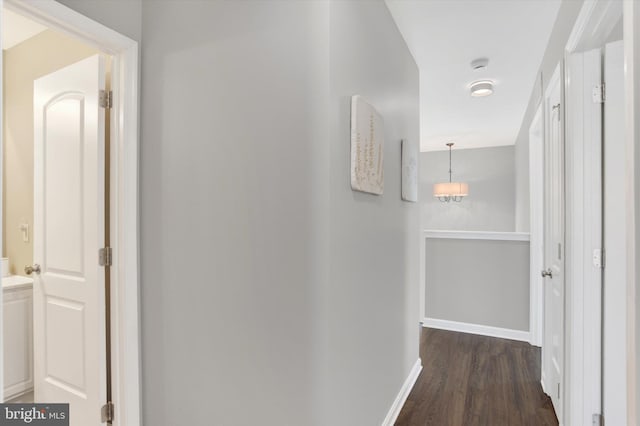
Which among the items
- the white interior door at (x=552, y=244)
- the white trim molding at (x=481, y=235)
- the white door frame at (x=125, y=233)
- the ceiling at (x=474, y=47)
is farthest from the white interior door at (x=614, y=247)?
the white door frame at (x=125, y=233)

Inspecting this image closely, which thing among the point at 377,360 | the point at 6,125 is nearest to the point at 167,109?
the point at 377,360

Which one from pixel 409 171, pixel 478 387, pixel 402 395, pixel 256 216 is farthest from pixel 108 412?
pixel 478 387

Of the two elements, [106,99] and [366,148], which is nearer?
[366,148]

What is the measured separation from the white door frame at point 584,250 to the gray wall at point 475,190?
5101mm

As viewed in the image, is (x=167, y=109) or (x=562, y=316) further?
(x=562, y=316)

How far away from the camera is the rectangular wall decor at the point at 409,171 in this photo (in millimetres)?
2438

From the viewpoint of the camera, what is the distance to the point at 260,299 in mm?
1498

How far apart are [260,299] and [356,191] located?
2.15 feet

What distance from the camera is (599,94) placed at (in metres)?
1.72

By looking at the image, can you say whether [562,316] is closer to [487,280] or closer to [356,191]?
[356,191]

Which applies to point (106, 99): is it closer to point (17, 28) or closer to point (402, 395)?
point (17, 28)

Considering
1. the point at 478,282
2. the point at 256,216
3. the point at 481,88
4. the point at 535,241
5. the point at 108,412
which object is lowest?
the point at 108,412

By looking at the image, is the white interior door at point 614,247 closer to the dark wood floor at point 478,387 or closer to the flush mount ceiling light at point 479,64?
the dark wood floor at point 478,387

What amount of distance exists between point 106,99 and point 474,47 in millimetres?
2577
